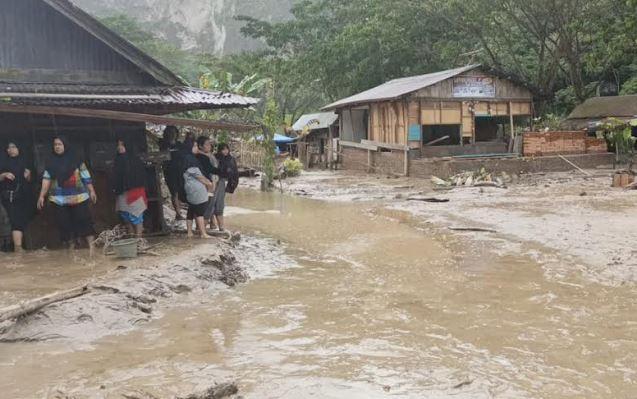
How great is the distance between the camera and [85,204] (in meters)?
9.29

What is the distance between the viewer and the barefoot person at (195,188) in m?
9.77

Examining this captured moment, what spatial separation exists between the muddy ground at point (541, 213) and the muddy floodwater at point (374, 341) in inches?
35.7

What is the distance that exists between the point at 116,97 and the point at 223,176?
7.50 feet

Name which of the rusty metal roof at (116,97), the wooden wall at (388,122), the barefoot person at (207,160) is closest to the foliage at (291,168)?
the wooden wall at (388,122)

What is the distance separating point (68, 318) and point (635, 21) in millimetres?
21660

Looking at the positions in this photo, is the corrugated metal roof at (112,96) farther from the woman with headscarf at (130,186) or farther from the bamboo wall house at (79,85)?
the woman with headscarf at (130,186)

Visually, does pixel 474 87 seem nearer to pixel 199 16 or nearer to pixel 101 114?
pixel 101 114

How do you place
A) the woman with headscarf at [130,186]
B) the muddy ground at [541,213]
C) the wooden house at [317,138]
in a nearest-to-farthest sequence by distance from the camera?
the muddy ground at [541,213] → the woman with headscarf at [130,186] → the wooden house at [317,138]

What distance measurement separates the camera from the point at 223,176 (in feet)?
35.1

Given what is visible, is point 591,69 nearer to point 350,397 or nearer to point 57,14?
point 57,14

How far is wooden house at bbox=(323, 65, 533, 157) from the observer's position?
80.9 ft

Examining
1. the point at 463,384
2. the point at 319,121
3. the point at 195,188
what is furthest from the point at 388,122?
the point at 463,384

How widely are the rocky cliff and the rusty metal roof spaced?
65.4m

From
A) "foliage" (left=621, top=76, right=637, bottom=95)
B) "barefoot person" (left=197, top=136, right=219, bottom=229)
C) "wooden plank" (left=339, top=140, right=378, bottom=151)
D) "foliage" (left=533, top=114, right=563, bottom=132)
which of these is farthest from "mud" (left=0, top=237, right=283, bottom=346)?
"foliage" (left=621, top=76, right=637, bottom=95)
